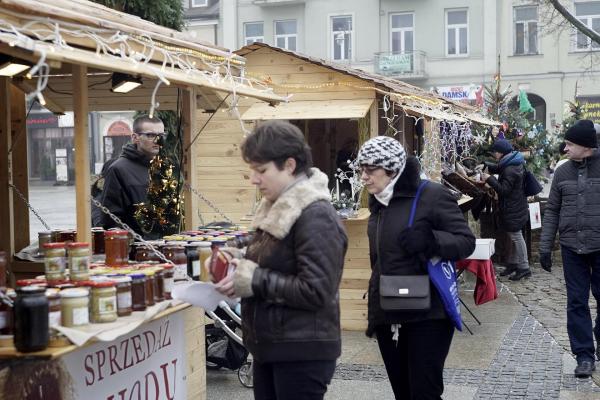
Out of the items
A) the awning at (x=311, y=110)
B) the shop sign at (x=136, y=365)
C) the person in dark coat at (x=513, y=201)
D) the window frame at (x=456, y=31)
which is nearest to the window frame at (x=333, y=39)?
the window frame at (x=456, y=31)

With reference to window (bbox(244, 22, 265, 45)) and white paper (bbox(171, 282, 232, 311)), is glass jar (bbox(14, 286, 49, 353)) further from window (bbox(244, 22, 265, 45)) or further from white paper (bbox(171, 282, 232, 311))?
window (bbox(244, 22, 265, 45))

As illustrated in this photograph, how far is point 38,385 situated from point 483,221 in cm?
1028

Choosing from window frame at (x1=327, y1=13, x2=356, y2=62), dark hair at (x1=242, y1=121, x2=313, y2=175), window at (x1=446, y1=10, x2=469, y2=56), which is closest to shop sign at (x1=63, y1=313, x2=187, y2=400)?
dark hair at (x1=242, y1=121, x2=313, y2=175)

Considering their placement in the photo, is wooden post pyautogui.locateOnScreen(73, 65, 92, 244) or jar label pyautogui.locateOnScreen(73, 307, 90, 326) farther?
wooden post pyautogui.locateOnScreen(73, 65, 92, 244)

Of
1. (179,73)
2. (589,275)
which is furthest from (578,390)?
(179,73)

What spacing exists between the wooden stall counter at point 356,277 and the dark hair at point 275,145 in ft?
15.7

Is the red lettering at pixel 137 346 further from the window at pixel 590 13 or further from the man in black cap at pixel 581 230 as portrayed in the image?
the window at pixel 590 13

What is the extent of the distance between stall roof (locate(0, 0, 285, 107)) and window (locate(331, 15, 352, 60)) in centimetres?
2929

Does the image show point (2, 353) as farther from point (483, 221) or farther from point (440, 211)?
point (483, 221)

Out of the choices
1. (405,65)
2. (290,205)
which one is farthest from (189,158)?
(405,65)

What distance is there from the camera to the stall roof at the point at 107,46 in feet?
11.0

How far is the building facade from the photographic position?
31797 millimetres

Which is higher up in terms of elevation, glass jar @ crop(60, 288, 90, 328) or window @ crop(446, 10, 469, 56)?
window @ crop(446, 10, 469, 56)

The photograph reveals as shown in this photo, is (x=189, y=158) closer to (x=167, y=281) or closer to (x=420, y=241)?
(x=167, y=281)
